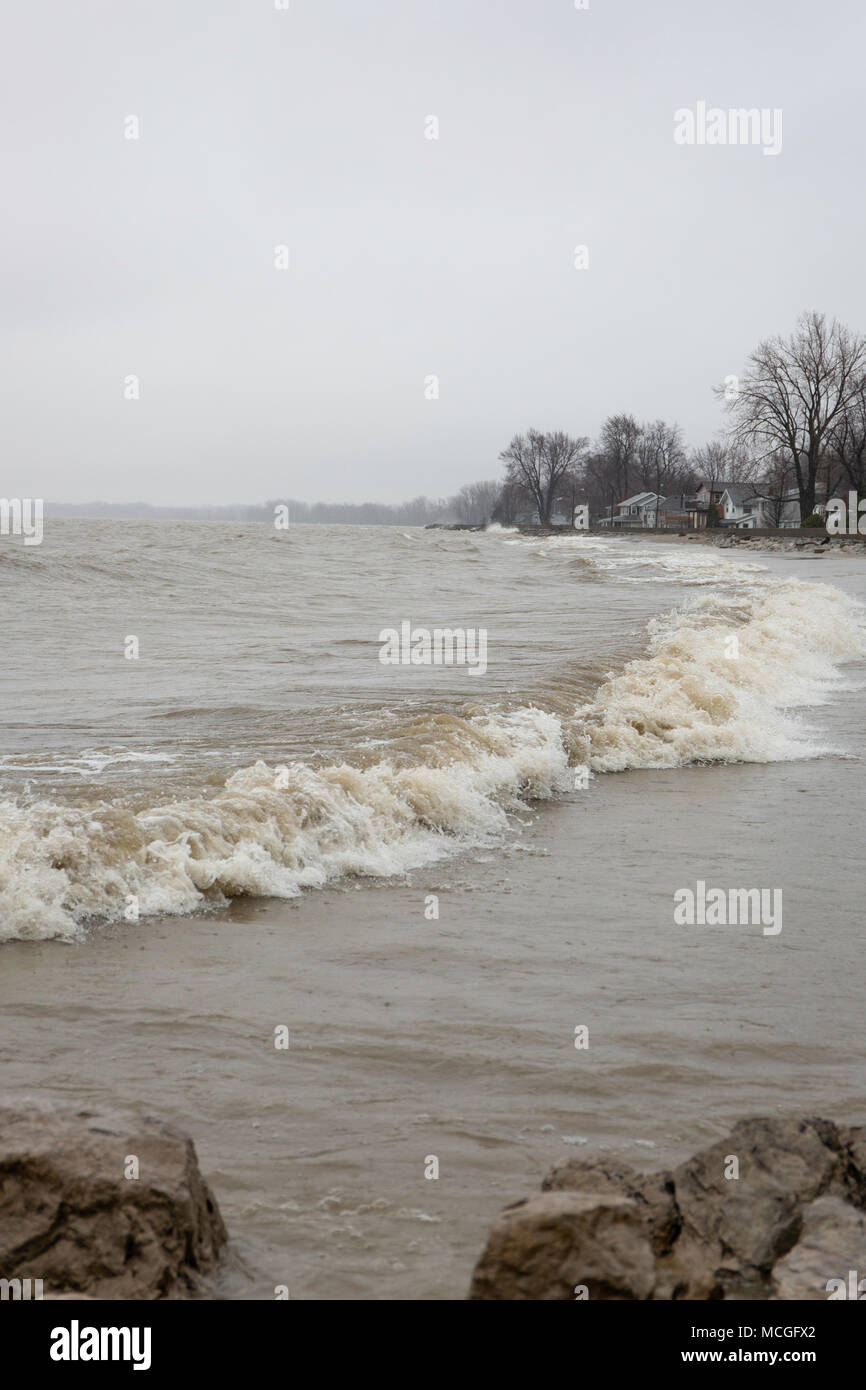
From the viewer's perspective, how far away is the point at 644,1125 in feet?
12.6

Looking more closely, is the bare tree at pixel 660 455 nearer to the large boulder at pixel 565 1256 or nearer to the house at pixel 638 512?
the house at pixel 638 512

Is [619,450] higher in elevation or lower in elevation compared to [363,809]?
higher

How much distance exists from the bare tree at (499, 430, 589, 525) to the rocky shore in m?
150

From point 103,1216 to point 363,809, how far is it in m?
4.93

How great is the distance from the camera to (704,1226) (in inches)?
Answer: 117

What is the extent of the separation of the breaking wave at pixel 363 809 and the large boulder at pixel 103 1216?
300 centimetres

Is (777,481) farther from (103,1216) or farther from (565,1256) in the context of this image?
(103,1216)

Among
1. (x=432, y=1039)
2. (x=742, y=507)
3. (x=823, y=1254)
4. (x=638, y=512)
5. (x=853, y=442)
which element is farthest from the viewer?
(x=638, y=512)

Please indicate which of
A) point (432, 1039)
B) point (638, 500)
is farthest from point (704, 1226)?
point (638, 500)

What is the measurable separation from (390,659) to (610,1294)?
13709 mm

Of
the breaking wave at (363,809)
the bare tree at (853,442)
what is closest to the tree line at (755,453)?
the bare tree at (853,442)

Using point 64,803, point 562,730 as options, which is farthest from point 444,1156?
point 562,730

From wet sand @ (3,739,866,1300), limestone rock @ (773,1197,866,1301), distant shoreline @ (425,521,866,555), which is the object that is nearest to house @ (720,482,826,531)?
distant shoreline @ (425,521,866,555)

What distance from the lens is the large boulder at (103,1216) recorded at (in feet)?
9.20
